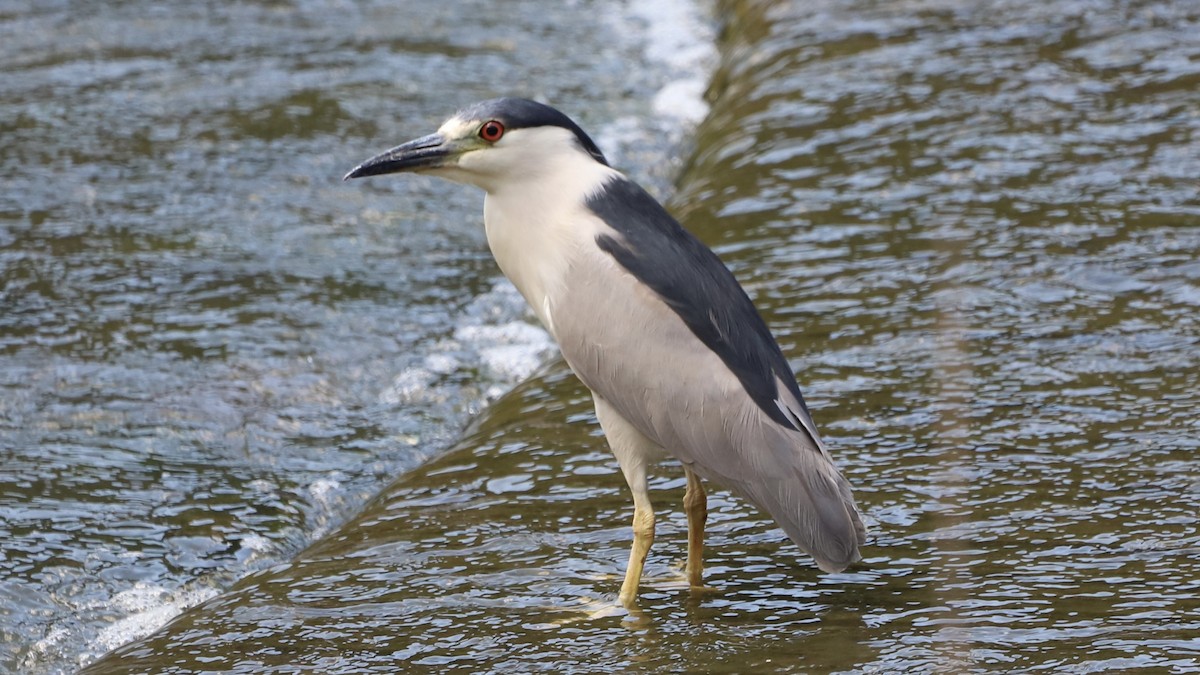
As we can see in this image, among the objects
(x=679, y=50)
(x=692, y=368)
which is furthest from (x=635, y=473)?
(x=679, y=50)

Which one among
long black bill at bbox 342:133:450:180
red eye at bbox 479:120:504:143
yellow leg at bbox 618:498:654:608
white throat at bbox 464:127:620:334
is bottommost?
yellow leg at bbox 618:498:654:608

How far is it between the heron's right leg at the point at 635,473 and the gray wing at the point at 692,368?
5 cm

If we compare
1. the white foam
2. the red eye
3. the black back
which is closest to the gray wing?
the black back

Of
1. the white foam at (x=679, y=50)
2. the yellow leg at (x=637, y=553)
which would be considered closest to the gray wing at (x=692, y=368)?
the yellow leg at (x=637, y=553)

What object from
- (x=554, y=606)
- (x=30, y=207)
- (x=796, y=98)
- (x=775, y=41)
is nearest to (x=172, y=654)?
(x=554, y=606)

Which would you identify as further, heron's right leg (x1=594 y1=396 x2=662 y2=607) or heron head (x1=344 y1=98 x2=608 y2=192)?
heron head (x1=344 y1=98 x2=608 y2=192)

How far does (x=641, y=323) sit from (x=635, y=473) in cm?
38

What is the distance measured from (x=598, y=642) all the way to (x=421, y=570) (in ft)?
2.15

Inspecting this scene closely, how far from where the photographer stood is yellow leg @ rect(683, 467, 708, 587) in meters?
3.72

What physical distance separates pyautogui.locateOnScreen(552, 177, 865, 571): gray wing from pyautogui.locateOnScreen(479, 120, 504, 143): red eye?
0.32 metres

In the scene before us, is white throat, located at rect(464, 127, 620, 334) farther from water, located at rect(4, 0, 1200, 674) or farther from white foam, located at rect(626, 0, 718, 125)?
white foam, located at rect(626, 0, 718, 125)

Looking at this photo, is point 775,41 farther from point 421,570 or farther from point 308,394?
point 421,570

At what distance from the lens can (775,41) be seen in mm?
8734

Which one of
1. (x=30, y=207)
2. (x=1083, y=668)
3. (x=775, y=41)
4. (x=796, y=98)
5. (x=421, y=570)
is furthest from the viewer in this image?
(x=775, y=41)
